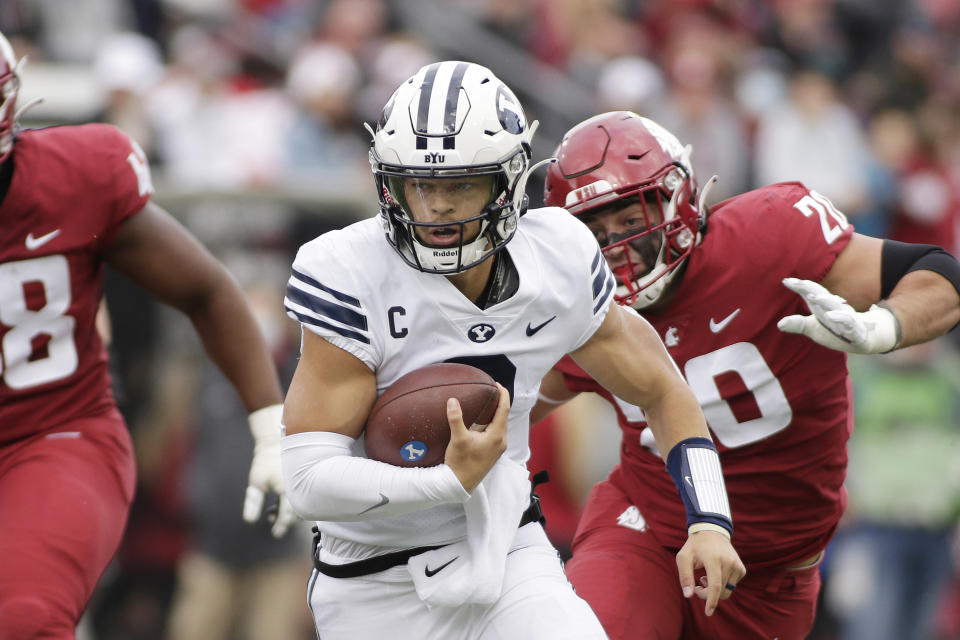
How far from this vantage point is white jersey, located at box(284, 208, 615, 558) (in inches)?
128

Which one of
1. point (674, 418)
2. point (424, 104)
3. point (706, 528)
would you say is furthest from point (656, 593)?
point (424, 104)

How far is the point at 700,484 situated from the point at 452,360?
714mm

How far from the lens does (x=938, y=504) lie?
24.3 ft

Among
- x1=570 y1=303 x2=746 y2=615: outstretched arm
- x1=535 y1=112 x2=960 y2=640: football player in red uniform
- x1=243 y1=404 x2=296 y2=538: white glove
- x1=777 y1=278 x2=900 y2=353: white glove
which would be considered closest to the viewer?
x1=570 y1=303 x2=746 y2=615: outstretched arm

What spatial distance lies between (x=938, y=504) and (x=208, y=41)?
17.2 ft

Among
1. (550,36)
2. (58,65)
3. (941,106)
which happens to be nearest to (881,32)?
(941,106)

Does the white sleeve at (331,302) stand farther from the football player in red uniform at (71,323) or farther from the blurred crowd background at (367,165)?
the blurred crowd background at (367,165)

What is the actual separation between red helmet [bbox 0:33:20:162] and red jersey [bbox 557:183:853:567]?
1.74m

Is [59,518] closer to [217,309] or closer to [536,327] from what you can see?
[217,309]

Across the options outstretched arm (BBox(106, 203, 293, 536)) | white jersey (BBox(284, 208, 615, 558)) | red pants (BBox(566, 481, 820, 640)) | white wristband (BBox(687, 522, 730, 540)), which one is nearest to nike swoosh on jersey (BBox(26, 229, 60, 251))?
outstretched arm (BBox(106, 203, 293, 536))

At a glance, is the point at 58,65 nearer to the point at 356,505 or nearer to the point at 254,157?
the point at 254,157

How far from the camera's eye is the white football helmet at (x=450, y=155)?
3.30 meters

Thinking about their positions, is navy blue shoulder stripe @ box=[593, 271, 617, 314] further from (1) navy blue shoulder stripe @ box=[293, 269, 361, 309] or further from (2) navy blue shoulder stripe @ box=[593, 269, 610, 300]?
(1) navy blue shoulder stripe @ box=[293, 269, 361, 309]

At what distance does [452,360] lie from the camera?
11.0 ft
